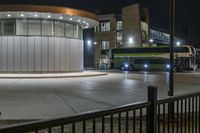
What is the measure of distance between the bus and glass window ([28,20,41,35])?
23389 mm

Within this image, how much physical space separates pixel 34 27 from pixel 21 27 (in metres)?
1.43

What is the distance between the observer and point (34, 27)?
41656 millimetres

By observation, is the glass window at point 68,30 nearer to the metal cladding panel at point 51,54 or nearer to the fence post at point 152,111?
the metal cladding panel at point 51,54

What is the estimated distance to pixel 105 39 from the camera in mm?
87625

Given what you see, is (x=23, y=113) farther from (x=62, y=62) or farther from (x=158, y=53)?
(x=158, y=53)

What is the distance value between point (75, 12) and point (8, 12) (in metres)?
7.05

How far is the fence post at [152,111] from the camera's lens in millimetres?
5406

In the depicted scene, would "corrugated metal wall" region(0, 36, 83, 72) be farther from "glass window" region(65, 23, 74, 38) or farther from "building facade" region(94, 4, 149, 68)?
"building facade" region(94, 4, 149, 68)

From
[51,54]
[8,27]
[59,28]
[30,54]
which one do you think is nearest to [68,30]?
[59,28]

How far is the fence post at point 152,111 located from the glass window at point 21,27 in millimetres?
37138

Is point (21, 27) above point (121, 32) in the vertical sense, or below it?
below

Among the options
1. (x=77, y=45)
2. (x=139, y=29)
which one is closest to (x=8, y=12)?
(x=77, y=45)

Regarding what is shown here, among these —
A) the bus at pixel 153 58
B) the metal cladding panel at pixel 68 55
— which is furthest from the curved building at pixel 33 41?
the bus at pixel 153 58

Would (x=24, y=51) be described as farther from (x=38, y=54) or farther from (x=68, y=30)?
(x=68, y=30)
